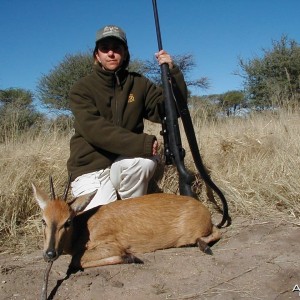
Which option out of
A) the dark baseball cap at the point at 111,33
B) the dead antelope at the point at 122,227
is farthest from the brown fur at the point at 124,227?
the dark baseball cap at the point at 111,33

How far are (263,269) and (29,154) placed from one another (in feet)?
11.9

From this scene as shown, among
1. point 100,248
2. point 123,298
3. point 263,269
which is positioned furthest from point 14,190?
point 263,269

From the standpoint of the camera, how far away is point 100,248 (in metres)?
3.84

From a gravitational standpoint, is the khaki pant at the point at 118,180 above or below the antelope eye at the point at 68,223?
above

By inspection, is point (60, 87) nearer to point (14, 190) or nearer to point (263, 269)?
point (14, 190)

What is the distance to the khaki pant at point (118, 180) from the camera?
4820 mm

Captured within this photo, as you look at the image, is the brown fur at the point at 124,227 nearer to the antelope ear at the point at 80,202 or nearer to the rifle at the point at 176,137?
the antelope ear at the point at 80,202

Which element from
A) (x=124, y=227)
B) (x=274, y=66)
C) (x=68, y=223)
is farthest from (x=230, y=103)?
(x=68, y=223)

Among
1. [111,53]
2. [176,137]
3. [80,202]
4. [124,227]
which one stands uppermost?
[111,53]

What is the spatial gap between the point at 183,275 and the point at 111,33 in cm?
284

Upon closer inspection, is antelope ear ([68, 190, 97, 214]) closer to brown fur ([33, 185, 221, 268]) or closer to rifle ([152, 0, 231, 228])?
brown fur ([33, 185, 221, 268])

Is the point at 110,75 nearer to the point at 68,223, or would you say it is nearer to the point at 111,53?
the point at 111,53

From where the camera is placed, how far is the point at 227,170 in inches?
230

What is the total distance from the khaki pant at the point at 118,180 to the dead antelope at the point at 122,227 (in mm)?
513
